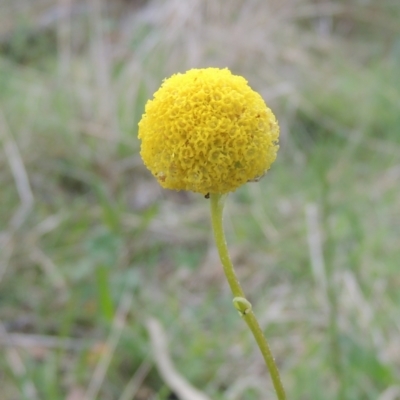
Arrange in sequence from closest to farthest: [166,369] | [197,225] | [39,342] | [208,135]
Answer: [208,135] → [166,369] → [39,342] → [197,225]

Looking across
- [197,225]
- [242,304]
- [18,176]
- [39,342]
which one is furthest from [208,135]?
[18,176]

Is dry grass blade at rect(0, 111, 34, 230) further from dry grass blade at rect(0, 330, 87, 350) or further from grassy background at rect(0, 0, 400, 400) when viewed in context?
dry grass blade at rect(0, 330, 87, 350)

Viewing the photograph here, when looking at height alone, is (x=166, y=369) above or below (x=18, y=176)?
below

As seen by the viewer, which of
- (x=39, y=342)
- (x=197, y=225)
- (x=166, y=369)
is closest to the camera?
(x=166, y=369)

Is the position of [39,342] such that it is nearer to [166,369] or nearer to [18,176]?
[166,369]

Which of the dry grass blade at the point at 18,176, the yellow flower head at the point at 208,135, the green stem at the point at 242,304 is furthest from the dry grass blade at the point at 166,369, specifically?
the yellow flower head at the point at 208,135

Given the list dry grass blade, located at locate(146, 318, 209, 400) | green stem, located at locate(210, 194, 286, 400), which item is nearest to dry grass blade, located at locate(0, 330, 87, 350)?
dry grass blade, located at locate(146, 318, 209, 400)

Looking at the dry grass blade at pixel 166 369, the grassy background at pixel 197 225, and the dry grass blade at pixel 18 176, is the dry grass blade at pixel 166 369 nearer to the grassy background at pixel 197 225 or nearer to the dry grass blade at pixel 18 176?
the grassy background at pixel 197 225
